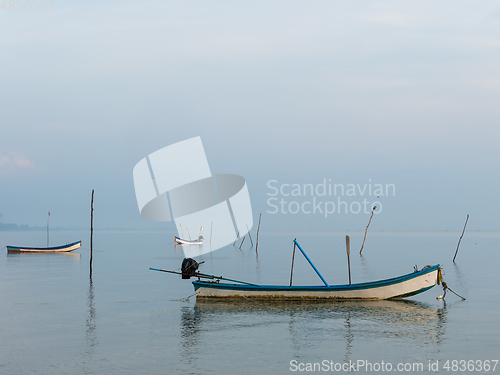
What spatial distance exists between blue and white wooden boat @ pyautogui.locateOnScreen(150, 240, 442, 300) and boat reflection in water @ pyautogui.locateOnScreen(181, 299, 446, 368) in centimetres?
40

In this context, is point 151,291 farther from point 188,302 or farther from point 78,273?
point 78,273

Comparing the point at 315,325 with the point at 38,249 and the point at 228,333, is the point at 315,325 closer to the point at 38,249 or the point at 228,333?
the point at 228,333

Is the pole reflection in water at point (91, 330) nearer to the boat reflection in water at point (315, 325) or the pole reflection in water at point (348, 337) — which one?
the boat reflection in water at point (315, 325)

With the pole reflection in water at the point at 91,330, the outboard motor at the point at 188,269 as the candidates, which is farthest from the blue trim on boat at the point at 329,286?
the pole reflection in water at the point at 91,330

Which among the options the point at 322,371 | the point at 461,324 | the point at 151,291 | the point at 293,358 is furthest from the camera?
the point at 151,291

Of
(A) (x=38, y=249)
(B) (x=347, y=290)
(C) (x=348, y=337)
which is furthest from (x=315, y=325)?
(A) (x=38, y=249)

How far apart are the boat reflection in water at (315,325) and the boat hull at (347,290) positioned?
406 mm

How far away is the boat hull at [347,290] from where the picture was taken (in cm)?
2877

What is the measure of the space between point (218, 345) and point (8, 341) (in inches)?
362

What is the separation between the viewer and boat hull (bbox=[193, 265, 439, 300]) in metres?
28.8

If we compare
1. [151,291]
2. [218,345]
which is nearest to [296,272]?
[151,291]

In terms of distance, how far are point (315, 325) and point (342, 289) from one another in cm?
615

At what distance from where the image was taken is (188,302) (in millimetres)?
30844

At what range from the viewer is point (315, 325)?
23.0m
